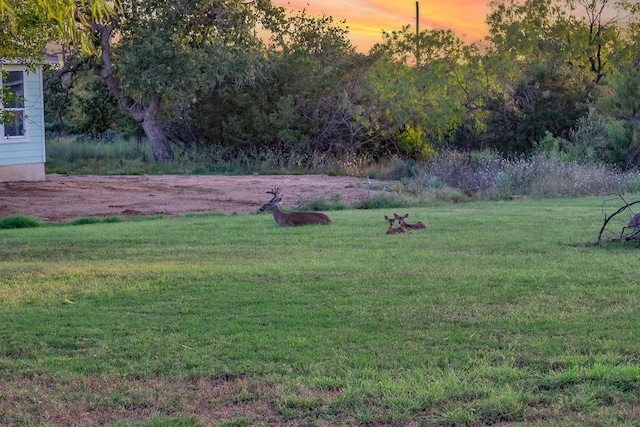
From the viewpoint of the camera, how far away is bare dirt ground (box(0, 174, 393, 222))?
19297mm

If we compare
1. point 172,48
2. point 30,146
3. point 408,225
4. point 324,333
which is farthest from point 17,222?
point 172,48

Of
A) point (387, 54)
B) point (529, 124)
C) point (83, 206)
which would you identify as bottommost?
point (83, 206)

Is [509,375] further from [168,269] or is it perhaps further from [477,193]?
[477,193]

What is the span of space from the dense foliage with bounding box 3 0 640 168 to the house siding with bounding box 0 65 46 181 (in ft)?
→ 16.0

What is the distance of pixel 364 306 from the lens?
800cm

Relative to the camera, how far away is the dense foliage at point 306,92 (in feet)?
98.8

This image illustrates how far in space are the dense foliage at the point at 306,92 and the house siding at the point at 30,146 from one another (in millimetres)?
4890

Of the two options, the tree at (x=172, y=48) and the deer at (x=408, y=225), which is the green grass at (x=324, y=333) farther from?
the tree at (x=172, y=48)

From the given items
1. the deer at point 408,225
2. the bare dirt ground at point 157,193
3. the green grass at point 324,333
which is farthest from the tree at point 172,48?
the green grass at point 324,333

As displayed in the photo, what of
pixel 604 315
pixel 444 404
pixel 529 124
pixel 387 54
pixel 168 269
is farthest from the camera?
pixel 387 54

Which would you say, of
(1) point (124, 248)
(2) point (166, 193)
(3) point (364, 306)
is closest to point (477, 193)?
(2) point (166, 193)

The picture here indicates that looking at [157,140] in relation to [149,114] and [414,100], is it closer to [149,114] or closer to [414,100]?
[149,114]

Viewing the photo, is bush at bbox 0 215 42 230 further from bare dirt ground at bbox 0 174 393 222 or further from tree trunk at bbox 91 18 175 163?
tree trunk at bbox 91 18 175 163

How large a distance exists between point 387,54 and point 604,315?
2830 cm
